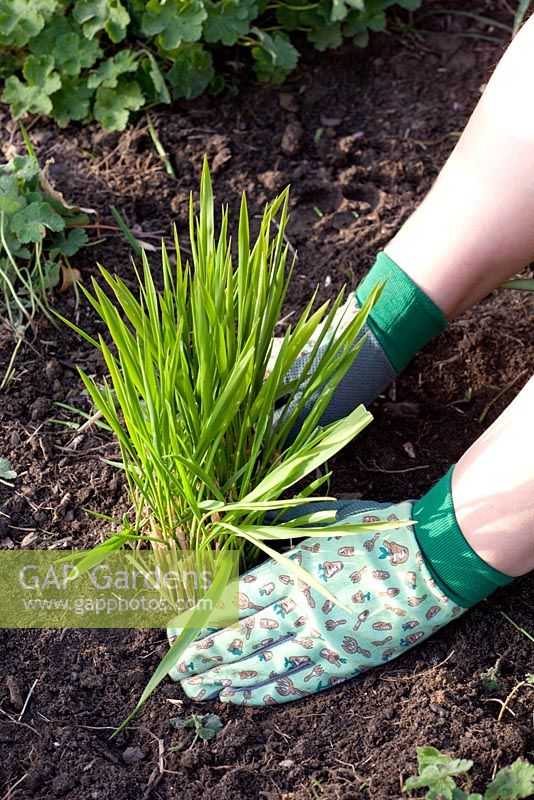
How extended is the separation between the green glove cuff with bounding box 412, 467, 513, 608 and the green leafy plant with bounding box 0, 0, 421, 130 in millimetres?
1093

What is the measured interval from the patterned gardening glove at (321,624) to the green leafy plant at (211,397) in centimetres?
10

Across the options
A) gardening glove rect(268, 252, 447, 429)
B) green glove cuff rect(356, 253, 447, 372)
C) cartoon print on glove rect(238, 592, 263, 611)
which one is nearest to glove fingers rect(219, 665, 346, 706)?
cartoon print on glove rect(238, 592, 263, 611)

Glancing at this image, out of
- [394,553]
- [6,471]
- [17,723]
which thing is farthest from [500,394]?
[17,723]

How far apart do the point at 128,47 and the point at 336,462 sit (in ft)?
3.48

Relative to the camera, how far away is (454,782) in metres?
1.17

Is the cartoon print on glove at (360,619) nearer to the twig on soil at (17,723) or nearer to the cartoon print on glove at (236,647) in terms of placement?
the cartoon print on glove at (236,647)

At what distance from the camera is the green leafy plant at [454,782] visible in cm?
115

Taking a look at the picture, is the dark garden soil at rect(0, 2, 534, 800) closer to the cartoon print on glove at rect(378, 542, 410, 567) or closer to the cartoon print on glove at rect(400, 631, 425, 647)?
the cartoon print on glove at rect(400, 631, 425, 647)

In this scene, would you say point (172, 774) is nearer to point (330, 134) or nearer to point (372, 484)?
point (372, 484)

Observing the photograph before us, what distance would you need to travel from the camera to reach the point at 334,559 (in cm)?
138

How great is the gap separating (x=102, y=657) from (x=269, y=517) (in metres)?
0.31

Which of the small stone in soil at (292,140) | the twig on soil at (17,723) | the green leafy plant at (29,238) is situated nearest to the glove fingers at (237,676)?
the twig on soil at (17,723)

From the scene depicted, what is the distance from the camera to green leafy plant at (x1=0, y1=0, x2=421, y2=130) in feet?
6.47

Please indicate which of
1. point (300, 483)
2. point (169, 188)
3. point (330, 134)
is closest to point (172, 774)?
point (300, 483)
